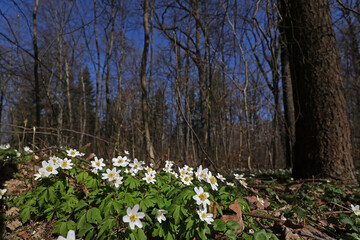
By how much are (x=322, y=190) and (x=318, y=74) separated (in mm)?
1964

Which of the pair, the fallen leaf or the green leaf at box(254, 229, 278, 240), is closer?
the green leaf at box(254, 229, 278, 240)

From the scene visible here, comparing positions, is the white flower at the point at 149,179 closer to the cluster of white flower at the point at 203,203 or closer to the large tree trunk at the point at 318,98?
the cluster of white flower at the point at 203,203

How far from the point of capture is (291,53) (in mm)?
3826

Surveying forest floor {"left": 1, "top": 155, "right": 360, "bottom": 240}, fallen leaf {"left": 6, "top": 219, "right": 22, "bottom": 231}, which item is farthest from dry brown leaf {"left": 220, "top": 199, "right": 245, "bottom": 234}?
fallen leaf {"left": 6, "top": 219, "right": 22, "bottom": 231}

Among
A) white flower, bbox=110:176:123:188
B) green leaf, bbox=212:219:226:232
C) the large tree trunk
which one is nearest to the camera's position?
green leaf, bbox=212:219:226:232

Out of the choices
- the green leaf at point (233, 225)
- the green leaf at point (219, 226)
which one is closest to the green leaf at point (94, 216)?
the green leaf at point (219, 226)

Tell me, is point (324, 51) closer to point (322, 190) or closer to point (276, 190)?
point (322, 190)

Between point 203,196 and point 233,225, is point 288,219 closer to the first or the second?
point 233,225

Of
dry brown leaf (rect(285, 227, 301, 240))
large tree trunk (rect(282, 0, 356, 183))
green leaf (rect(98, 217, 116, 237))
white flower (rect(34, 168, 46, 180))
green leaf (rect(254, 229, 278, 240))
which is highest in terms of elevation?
large tree trunk (rect(282, 0, 356, 183))

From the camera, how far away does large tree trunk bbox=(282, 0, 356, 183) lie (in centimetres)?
330

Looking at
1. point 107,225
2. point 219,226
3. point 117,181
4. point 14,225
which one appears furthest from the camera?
point 14,225

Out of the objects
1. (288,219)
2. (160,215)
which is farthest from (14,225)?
(288,219)

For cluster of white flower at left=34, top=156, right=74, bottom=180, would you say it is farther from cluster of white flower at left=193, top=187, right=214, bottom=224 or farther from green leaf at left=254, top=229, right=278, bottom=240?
green leaf at left=254, top=229, right=278, bottom=240

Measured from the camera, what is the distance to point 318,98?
343 centimetres
